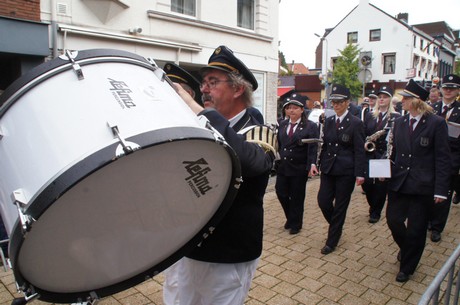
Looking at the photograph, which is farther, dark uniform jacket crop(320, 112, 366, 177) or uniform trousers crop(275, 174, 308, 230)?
uniform trousers crop(275, 174, 308, 230)

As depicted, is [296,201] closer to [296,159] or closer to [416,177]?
[296,159]

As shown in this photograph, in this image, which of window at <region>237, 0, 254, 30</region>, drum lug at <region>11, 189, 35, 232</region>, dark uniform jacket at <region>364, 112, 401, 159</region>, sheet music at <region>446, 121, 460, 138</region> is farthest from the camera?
window at <region>237, 0, 254, 30</region>

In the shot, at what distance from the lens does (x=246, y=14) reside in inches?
488

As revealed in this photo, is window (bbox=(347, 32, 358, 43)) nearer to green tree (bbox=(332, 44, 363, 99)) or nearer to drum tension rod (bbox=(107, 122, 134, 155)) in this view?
green tree (bbox=(332, 44, 363, 99))

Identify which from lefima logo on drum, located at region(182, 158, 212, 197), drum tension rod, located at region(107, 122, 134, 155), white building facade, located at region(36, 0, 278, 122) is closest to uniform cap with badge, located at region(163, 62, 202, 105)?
lefima logo on drum, located at region(182, 158, 212, 197)

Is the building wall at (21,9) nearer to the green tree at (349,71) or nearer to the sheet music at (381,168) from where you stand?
the sheet music at (381,168)

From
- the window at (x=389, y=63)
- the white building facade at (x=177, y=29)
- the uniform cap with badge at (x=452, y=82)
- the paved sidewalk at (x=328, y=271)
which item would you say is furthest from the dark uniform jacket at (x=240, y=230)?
the window at (x=389, y=63)

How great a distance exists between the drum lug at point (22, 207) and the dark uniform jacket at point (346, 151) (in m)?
3.96

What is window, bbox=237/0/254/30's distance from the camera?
1220 cm

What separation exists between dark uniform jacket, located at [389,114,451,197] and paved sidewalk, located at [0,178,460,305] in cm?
94

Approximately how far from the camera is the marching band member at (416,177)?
375 cm

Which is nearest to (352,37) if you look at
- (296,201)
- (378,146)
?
(378,146)

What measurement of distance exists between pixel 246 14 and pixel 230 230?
1160cm

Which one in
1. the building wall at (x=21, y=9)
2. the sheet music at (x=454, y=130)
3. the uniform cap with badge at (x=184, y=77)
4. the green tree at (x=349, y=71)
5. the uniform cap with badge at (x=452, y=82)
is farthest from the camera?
the green tree at (x=349, y=71)
